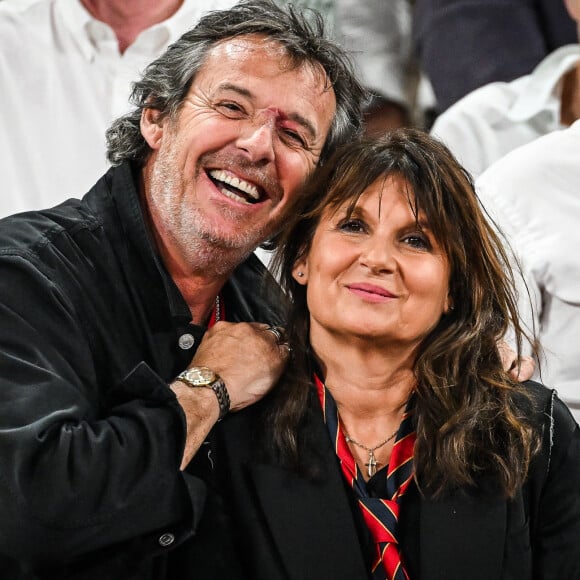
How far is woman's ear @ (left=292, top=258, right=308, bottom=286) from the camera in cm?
163

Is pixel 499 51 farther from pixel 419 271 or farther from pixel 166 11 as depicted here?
pixel 419 271

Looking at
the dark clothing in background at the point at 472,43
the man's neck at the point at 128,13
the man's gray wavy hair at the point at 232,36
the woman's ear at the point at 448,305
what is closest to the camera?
the woman's ear at the point at 448,305

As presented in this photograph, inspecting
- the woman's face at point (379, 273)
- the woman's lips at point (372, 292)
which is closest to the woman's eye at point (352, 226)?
the woman's face at point (379, 273)

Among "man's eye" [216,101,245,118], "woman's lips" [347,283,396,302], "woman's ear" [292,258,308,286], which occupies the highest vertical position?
"man's eye" [216,101,245,118]

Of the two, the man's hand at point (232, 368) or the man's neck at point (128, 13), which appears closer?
the man's hand at point (232, 368)

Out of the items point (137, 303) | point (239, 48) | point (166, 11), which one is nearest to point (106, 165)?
point (166, 11)

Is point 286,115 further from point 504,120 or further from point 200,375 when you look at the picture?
point 504,120

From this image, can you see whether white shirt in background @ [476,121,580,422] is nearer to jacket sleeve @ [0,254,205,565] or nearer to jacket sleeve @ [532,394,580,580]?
jacket sleeve @ [532,394,580,580]

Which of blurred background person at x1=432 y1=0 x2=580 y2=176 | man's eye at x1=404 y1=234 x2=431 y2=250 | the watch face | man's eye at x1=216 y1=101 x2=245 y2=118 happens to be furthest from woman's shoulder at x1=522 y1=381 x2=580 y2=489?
blurred background person at x1=432 y1=0 x2=580 y2=176

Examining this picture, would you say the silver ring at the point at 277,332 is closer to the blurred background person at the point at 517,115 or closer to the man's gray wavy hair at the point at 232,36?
the man's gray wavy hair at the point at 232,36

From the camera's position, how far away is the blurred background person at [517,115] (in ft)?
8.22

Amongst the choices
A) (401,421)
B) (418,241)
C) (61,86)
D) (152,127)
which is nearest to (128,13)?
(61,86)

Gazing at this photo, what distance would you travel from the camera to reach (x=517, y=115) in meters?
2.54

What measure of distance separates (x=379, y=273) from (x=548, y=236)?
639 millimetres
